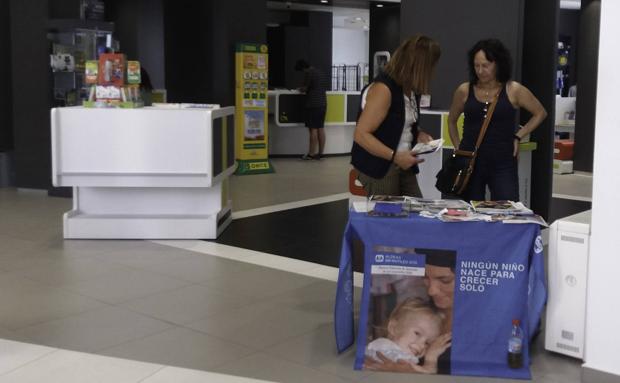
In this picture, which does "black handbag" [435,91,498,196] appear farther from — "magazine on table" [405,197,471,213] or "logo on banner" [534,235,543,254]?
"logo on banner" [534,235,543,254]

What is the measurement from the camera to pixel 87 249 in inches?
221

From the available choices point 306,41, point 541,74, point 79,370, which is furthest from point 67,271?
point 306,41

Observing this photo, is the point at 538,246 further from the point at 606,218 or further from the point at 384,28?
the point at 384,28

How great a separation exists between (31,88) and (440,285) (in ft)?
20.2

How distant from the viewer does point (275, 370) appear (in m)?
3.35

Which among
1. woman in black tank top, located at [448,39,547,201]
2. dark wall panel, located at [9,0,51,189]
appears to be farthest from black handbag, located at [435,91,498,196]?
dark wall panel, located at [9,0,51,189]

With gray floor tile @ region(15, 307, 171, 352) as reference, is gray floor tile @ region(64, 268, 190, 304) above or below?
above

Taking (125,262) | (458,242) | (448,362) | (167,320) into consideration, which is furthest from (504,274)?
(125,262)

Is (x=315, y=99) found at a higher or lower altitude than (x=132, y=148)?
higher

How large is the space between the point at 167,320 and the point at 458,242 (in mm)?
1603

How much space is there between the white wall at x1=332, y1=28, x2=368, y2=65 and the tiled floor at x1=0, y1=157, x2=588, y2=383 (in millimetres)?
20388

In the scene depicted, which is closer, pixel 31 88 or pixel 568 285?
pixel 568 285

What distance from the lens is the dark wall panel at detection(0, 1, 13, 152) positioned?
8.51 metres

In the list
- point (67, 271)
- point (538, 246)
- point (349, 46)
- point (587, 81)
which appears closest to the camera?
point (538, 246)
